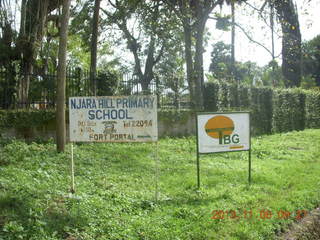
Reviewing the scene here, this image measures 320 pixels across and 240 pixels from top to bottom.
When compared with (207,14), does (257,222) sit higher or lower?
lower

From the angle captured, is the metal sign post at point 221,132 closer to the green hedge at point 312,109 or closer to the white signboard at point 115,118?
the white signboard at point 115,118

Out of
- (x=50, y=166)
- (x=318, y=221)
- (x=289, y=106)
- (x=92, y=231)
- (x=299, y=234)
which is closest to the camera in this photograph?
(x=92, y=231)

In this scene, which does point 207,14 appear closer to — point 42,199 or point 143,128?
point 143,128

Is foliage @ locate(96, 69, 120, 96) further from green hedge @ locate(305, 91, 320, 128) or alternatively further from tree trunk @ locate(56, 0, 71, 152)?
green hedge @ locate(305, 91, 320, 128)

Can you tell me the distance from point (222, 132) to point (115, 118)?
2141mm

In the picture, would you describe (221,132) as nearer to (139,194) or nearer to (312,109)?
(139,194)

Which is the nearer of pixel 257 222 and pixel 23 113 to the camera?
pixel 257 222

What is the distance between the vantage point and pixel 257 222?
484 centimetres

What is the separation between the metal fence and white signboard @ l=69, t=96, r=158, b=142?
5.19 m

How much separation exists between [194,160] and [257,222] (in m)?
4.50

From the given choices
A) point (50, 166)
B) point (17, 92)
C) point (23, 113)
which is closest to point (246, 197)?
point (50, 166)

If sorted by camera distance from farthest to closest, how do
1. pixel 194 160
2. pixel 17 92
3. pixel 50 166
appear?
pixel 17 92 < pixel 194 160 < pixel 50 166
